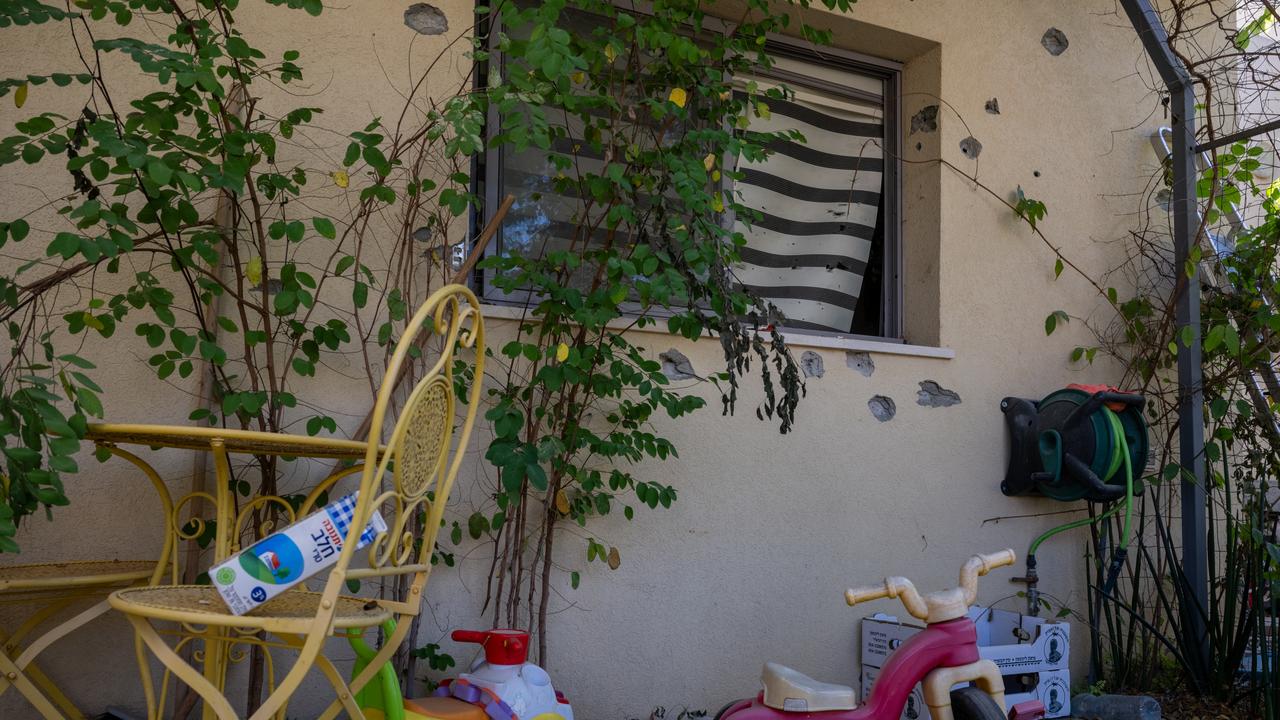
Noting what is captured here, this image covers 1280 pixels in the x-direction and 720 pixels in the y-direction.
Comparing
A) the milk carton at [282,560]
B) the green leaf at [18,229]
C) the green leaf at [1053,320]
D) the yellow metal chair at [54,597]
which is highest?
the green leaf at [1053,320]

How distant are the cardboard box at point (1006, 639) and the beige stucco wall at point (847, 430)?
0.11 meters

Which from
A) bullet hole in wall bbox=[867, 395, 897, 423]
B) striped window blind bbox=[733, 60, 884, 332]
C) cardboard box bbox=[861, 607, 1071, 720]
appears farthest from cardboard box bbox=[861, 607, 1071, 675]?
striped window blind bbox=[733, 60, 884, 332]

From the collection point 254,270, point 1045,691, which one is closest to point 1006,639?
point 1045,691

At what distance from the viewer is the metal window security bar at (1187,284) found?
356cm

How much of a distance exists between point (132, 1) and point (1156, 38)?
3.37 metres

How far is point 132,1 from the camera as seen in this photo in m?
2.12

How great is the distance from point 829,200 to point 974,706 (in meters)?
2.11

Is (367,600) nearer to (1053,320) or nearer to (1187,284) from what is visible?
(1053,320)

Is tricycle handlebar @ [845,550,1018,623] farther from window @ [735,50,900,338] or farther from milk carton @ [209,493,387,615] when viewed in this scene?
window @ [735,50,900,338]

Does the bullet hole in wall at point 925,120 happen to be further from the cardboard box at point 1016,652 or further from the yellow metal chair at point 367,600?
the yellow metal chair at point 367,600

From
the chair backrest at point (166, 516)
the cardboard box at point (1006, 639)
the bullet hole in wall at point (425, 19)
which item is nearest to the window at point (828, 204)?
the cardboard box at point (1006, 639)

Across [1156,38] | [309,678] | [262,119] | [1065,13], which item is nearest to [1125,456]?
[1156,38]

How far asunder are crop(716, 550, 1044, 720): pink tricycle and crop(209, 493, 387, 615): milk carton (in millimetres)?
1066

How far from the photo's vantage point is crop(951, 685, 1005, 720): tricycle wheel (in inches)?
88.2
